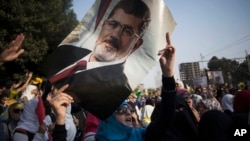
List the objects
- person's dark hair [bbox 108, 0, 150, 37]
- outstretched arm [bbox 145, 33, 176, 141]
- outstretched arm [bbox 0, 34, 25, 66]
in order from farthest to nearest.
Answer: person's dark hair [bbox 108, 0, 150, 37], outstretched arm [bbox 0, 34, 25, 66], outstretched arm [bbox 145, 33, 176, 141]

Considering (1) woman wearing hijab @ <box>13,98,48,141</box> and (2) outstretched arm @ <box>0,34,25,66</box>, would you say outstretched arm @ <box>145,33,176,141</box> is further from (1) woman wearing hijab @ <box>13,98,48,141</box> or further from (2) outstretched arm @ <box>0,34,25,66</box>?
(1) woman wearing hijab @ <box>13,98,48,141</box>

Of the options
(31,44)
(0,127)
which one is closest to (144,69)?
(0,127)

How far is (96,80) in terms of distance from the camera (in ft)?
8.80

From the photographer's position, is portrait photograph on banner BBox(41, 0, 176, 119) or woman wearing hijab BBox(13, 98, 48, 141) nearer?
portrait photograph on banner BBox(41, 0, 176, 119)

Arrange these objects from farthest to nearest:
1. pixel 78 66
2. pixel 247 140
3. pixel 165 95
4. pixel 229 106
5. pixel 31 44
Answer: pixel 31 44
pixel 229 106
pixel 78 66
pixel 165 95
pixel 247 140

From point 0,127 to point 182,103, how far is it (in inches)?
72.8

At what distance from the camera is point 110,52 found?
278cm

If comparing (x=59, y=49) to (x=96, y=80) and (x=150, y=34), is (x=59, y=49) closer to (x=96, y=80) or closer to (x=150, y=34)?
(x=96, y=80)

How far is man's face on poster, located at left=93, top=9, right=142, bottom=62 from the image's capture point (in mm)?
2750

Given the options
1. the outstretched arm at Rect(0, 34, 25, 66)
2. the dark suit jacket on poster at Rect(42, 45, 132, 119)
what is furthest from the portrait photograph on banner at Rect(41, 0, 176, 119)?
the outstretched arm at Rect(0, 34, 25, 66)

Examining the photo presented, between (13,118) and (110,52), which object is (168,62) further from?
(13,118)

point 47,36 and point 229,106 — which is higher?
point 47,36

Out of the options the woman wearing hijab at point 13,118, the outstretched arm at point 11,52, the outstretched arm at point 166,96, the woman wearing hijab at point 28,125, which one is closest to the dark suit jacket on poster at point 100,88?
the outstretched arm at point 166,96

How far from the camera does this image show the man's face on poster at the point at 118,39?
2750mm
